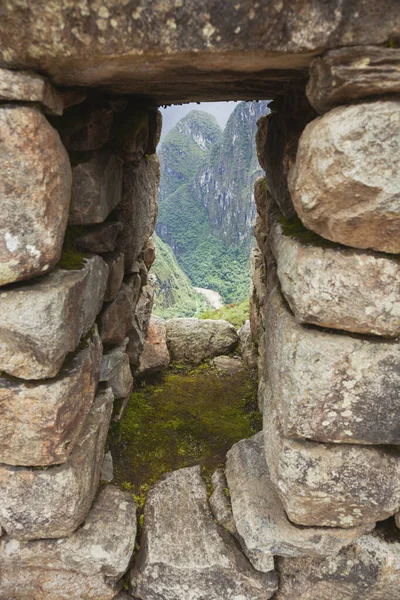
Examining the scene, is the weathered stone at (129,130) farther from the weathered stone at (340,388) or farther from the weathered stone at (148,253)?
the weathered stone at (340,388)

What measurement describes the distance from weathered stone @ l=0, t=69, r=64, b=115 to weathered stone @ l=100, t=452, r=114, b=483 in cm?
254

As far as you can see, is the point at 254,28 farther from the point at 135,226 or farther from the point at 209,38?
the point at 135,226

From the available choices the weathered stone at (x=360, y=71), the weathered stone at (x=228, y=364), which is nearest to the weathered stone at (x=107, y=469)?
the weathered stone at (x=228, y=364)

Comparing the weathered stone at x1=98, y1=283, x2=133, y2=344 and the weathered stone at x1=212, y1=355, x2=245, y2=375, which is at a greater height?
the weathered stone at x1=98, y1=283, x2=133, y2=344

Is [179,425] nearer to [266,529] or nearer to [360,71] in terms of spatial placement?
[266,529]

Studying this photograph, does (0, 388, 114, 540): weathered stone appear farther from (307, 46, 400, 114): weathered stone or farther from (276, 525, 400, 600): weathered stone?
(307, 46, 400, 114): weathered stone

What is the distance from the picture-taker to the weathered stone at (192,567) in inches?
107

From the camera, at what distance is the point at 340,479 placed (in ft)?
7.73

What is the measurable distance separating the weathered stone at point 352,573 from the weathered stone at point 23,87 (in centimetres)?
305

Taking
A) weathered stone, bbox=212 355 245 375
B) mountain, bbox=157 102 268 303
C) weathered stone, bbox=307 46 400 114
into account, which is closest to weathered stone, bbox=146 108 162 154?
weathered stone, bbox=307 46 400 114

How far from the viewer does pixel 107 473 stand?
3.25 m

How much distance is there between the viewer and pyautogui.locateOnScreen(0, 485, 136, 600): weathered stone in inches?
104

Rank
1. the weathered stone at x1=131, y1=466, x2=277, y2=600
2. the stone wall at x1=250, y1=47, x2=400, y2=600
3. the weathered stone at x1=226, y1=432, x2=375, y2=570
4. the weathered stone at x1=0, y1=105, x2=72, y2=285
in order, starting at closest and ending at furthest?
1. the stone wall at x1=250, y1=47, x2=400, y2=600
2. the weathered stone at x1=0, y1=105, x2=72, y2=285
3. the weathered stone at x1=226, y1=432, x2=375, y2=570
4. the weathered stone at x1=131, y1=466, x2=277, y2=600

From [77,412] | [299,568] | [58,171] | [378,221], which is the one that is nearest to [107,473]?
[77,412]
